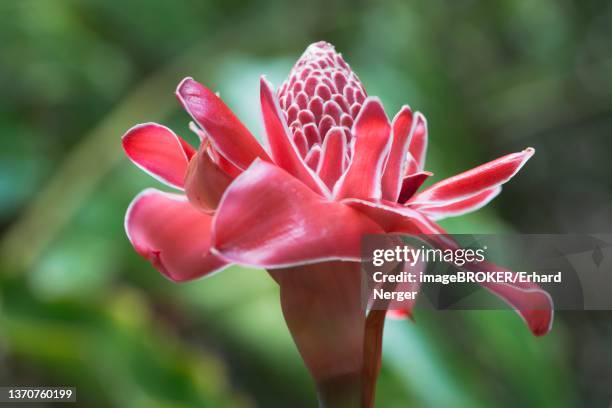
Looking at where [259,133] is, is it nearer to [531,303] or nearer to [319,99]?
[319,99]

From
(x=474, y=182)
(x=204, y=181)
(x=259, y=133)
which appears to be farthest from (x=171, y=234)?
(x=259, y=133)

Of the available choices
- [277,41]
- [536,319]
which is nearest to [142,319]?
[277,41]

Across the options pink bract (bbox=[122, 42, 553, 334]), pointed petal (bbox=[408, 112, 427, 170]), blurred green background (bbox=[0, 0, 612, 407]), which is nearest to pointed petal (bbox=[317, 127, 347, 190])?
pink bract (bbox=[122, 42, 553, 334])

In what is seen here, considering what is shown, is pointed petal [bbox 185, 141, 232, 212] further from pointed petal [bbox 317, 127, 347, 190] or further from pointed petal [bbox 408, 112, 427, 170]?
pointed petal [bbox 408, 112, 427, 170]

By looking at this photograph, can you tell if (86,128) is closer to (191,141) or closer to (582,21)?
(191,141)

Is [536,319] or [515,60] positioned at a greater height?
[515,60]
